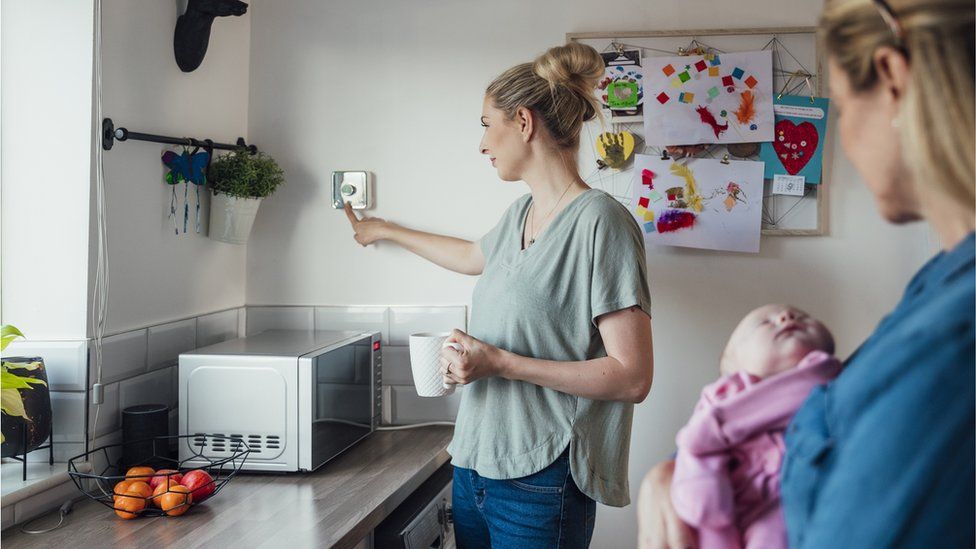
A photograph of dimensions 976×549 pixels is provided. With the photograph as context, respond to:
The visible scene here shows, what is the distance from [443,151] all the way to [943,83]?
1.77 m

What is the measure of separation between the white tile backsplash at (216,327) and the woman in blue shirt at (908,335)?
5.87 feet

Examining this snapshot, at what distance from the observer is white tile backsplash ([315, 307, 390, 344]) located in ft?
7.65

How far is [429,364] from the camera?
169cm

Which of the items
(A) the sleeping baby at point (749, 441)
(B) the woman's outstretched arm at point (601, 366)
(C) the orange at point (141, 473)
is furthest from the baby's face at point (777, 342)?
(C) the orange at point (141, 473)

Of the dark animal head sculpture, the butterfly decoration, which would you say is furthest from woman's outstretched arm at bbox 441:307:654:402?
the dark animal head sculpture

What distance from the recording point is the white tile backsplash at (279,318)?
2375mm

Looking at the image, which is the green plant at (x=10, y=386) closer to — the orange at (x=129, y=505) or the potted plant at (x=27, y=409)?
the potted plant at (x=27, y=409)

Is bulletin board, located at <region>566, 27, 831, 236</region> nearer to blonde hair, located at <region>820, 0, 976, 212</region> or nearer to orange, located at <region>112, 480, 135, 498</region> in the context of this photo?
orange, located at <region>112, 480, 135, 498</region>

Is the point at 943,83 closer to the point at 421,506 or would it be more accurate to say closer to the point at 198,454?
the point at 421,506

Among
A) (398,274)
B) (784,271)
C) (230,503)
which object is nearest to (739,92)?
(784,271)

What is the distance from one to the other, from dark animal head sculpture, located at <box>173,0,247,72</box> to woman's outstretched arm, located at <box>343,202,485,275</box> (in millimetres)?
536

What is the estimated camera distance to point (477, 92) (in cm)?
Answer: 227

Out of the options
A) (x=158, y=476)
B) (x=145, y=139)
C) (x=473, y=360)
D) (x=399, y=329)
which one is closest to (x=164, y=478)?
(x=158, y=476)

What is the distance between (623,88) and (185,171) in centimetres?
110
